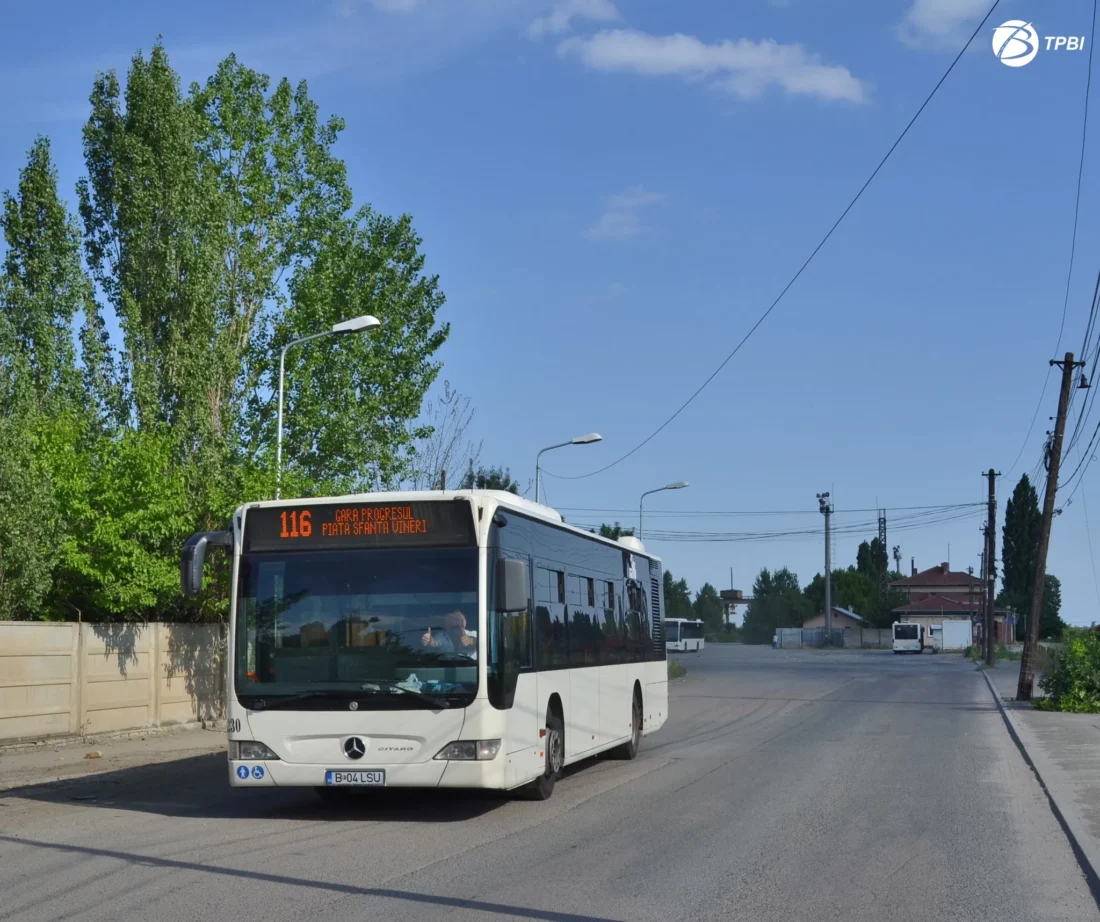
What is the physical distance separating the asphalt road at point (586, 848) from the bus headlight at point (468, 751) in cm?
59

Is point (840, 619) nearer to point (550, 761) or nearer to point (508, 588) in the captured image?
point (550, 761)

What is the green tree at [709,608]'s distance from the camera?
180m

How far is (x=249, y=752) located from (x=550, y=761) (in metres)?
3.13

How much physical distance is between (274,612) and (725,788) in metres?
5.29

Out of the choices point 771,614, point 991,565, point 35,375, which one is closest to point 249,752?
point 35,375

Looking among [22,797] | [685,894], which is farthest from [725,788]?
[22,797]

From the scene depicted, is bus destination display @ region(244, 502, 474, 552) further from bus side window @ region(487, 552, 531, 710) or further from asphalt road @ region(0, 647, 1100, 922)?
asphalt road @ region(0, 647, 1100, 922)

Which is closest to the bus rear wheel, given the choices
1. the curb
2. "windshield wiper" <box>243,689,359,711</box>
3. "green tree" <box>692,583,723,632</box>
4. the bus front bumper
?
the bus front bumper

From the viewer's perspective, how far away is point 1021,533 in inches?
4764

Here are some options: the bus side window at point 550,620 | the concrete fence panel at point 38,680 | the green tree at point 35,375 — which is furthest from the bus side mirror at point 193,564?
the green tree at point 35,375

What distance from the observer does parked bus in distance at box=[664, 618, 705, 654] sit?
10200 centimetres

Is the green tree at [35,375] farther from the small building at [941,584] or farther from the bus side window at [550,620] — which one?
the small building at [941,584]

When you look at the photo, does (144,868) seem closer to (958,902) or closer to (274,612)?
(274,612)

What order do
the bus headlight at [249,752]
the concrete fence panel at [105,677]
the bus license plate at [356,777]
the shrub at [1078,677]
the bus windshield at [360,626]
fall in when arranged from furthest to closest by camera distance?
the shrub at [1078,677], the concrete fence panel at [105,677], the bus headlight at [249,752], the bus windshield at [360,626], the bus license plate at [356,777]
